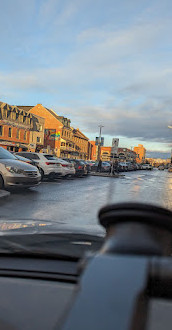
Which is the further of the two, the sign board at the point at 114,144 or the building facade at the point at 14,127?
the building facade at the point at 14,127

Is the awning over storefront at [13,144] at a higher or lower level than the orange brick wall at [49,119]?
lower

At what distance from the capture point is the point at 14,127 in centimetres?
4425

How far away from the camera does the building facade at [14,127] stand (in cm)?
4169

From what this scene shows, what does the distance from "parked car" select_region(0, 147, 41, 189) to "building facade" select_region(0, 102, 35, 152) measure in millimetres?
33120

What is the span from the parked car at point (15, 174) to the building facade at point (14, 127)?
33120mm

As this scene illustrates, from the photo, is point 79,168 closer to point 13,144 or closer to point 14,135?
point 13,144

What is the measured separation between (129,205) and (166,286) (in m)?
0.28

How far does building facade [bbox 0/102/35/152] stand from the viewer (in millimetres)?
41688

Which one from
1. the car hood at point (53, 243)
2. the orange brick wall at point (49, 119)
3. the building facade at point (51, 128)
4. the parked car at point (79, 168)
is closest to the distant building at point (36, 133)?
the building facade at point (51, 128)

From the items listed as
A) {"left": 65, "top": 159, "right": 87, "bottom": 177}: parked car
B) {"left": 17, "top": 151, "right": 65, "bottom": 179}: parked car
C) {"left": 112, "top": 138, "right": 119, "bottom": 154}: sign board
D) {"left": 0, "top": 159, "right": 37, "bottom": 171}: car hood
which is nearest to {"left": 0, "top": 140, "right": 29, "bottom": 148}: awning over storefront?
{"left": 65, "top": 159, "right": 87, "bottom": 177}: parked car

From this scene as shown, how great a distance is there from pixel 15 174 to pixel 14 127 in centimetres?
3675

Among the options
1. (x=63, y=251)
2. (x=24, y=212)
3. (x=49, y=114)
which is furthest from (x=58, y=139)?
(x=63, y=251)

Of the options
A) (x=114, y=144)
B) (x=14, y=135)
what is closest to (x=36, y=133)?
(x=14, y=135)

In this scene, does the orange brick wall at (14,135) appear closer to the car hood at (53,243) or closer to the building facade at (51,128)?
the building facade at (51,128)
